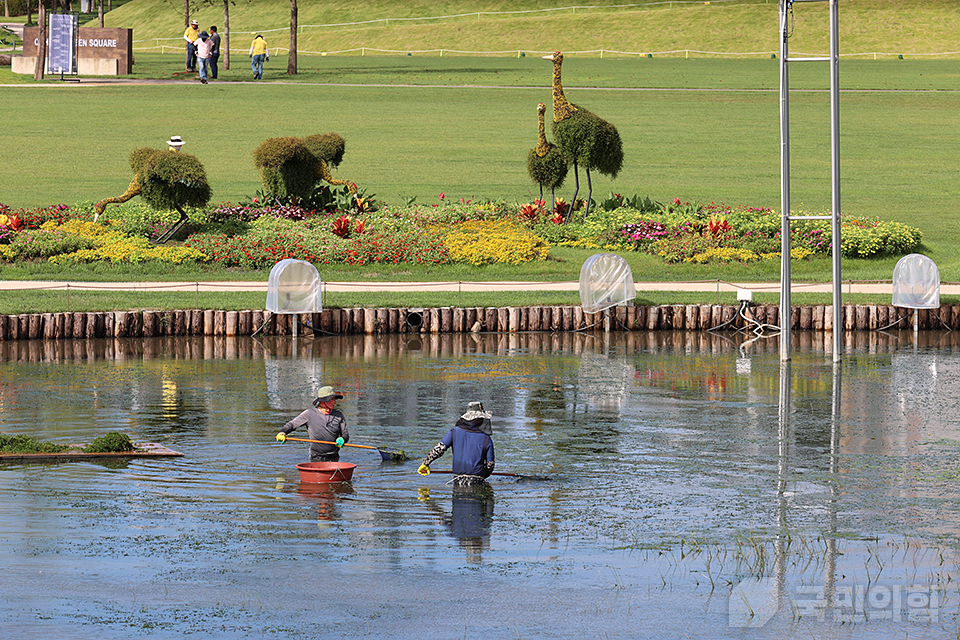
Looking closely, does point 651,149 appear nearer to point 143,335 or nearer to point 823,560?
point 143,335

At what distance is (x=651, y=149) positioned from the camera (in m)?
50.9

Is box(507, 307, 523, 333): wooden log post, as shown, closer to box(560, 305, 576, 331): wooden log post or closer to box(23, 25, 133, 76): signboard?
box(560, 305, 576, 331): wooden log post

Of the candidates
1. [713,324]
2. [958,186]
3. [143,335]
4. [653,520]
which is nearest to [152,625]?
[653,520]

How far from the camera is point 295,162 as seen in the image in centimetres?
3416

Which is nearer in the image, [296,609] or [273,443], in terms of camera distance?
[296,609]

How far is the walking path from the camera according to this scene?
28.8m

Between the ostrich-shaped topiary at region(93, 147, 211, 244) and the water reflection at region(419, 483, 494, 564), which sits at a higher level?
the ostrich-shaped topiary at region(93, 147, 211, 244)

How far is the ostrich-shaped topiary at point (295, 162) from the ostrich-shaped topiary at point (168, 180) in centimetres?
248

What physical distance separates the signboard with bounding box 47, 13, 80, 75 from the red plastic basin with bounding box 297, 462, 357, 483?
5899 centimetres

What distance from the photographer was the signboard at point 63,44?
2709 inches

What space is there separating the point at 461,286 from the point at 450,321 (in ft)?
11.3

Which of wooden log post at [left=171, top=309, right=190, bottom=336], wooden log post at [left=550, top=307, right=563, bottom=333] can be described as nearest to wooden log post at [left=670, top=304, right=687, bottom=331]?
wooden log post at [left=550, top=307, right=563, bottom=333]

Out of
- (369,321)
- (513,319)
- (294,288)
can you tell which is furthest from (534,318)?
(294,288)

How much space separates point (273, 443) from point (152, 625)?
6863 millimetres
